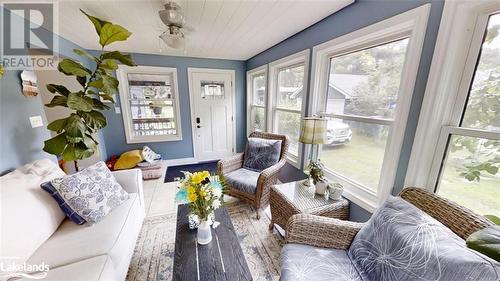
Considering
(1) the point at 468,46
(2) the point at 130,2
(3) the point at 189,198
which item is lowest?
(3) the point at 189,198

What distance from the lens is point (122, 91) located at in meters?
3.20

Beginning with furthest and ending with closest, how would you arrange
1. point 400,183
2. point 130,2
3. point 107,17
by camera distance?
point 107,17 < point 130,2 < point 400,183

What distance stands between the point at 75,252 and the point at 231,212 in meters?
1.40

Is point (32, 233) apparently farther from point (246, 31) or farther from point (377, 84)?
point (377, 84)

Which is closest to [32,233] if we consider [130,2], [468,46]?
[130,2]

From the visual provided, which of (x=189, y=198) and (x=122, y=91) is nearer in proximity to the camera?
(x=189, y=198)

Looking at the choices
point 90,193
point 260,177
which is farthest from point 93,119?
point 260,177

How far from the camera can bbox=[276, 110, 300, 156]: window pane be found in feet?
8.38

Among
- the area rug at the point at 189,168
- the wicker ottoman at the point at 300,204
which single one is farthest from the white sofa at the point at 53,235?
the area rug at the point at 189,168

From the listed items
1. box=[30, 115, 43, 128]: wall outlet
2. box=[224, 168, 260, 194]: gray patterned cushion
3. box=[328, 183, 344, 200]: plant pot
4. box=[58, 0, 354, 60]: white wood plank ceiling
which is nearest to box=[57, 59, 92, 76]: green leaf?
box=[58, 0, 354, 60]: white wood plank ceiling

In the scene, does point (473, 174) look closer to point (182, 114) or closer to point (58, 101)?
point (58, 101)

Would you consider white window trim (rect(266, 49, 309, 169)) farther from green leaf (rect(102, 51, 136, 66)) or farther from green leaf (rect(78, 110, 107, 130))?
green leaf (rect(78, 110, 107, 130))

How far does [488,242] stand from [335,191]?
2.95ft

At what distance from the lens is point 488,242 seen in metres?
0.68
